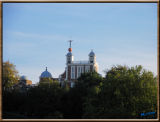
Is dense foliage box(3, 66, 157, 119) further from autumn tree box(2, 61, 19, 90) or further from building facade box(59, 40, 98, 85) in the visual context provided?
building facade box(59, 40, 98, 85)

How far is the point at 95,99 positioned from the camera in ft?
72.9

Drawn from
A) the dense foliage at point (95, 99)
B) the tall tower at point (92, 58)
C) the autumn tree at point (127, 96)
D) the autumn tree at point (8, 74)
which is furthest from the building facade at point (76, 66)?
the autumn tree at point (127, 96)

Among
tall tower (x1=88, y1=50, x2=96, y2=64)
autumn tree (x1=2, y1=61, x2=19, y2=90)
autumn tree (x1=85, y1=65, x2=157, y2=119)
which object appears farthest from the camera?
tall tower (x1=88, y1=50, x2=96, y2=64)

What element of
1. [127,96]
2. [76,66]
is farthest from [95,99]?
[76,66]

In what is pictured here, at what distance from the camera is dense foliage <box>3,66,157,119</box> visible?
21.3 metres

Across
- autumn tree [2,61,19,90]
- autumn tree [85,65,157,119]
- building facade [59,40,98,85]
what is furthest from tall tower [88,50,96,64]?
autumn tree [85,65,157,119]

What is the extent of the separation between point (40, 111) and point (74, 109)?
9.66 feet

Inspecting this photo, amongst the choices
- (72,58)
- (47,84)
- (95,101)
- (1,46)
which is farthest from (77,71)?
(1,46)

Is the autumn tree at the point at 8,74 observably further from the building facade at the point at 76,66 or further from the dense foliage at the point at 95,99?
the building facade at the point at 76,66

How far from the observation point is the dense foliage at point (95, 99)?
21266 millimetres

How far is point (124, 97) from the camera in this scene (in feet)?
70.2

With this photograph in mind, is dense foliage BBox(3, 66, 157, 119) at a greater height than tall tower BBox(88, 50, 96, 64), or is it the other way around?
tall tower BBox(88, 50, 96, 64)

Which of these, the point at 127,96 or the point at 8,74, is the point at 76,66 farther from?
the point at 127,96

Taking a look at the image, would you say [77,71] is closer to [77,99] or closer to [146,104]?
[77,99]
